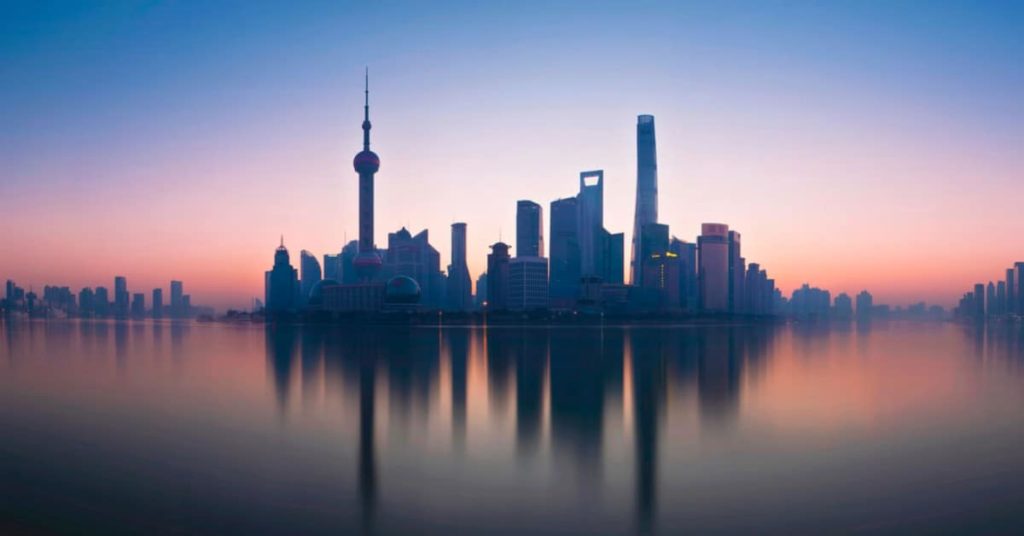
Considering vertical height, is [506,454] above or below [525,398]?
above

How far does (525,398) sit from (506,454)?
51.0 ft

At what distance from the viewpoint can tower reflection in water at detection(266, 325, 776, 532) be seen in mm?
25328

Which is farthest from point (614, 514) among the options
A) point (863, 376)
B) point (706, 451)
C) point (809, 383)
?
point (863, 376)

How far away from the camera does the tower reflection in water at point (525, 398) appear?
25328 millimetres

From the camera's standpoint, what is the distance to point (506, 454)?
26.2 meters

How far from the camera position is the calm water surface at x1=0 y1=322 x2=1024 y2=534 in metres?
18.5

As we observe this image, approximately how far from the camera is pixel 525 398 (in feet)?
137

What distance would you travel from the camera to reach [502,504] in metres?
19.8

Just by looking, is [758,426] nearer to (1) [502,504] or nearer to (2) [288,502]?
(1) [502,504]

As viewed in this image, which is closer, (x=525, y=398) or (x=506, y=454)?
(x=506, y=454)

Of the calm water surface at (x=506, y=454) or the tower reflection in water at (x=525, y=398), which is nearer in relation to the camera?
the calm water surface at (x=506, y=454)

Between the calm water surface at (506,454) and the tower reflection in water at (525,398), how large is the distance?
0.66 feet

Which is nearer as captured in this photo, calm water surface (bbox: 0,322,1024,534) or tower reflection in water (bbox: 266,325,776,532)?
calm water surface (bbox: 0,322,1024,534)

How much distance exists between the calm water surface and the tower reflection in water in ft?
0.66
